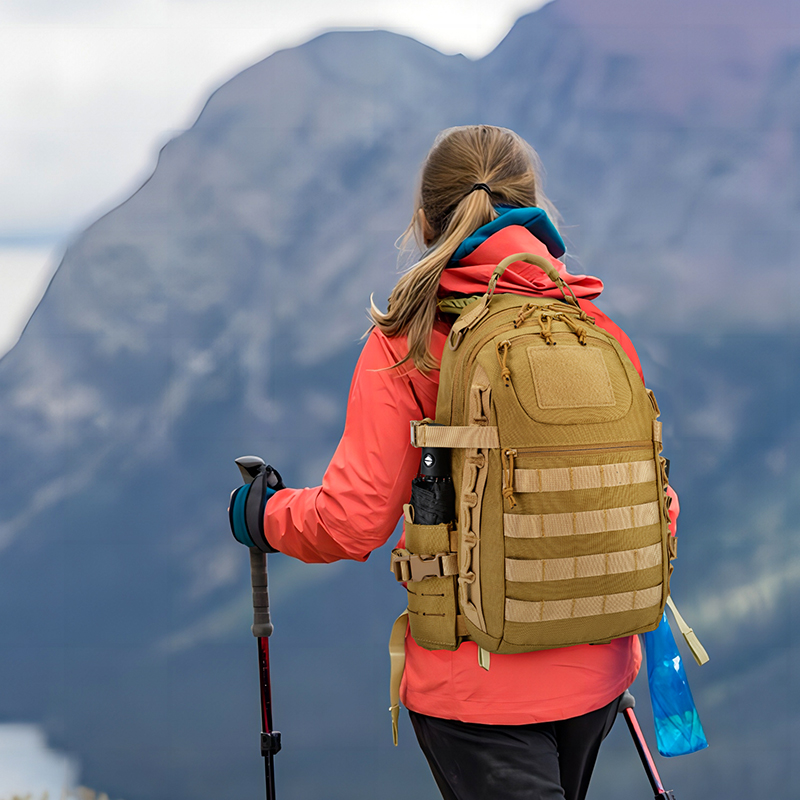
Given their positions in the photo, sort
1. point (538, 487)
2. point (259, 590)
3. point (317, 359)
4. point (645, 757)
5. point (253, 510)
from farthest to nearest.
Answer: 1. point (317, 359)
2. point (645, 757)
3. point (259, 590)
4. point (253, 510)
5. point (538, 487)

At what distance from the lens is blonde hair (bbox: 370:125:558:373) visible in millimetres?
1192

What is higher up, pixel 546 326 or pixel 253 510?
pixel 546 326

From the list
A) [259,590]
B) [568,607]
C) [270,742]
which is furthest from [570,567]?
[270,742]

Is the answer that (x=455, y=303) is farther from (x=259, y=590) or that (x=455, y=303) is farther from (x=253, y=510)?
(x=259, y=590)

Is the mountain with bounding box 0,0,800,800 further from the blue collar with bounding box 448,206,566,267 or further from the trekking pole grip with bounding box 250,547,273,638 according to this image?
the blue collar with bounding box 448,206,566,267

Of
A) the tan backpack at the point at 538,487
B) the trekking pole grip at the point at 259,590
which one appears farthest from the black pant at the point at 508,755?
the trekking pole grip at the point at 259,590

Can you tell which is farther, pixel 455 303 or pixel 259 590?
pixel 259 590

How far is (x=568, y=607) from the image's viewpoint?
110 centimetres

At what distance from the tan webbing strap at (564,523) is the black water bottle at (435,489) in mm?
101

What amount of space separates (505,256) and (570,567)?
0.44m

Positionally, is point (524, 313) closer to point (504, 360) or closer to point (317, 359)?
point (504, 360)

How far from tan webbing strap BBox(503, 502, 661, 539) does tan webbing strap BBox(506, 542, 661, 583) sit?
0.11 feet

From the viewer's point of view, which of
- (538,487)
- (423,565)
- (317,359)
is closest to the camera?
(538,487)

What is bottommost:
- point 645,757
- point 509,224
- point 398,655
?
point 645,757
